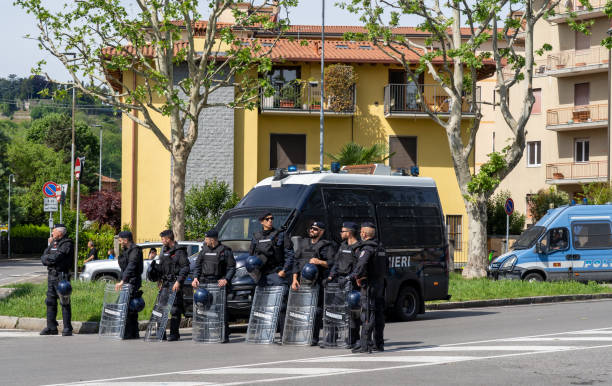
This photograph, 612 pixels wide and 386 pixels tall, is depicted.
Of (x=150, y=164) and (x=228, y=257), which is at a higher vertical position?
(x=150, y=164)

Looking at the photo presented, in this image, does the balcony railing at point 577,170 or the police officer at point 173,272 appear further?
the balcony railing at point 577,170

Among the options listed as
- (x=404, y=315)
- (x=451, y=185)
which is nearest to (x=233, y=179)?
(x=451, y=185)

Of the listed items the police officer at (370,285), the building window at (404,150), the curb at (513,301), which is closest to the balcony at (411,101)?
the building window at (404,150)

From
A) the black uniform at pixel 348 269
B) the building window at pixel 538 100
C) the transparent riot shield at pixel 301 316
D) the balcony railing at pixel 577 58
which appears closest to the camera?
the black uniform at pixel 348 269

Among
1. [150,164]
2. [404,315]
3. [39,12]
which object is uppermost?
[39,12]

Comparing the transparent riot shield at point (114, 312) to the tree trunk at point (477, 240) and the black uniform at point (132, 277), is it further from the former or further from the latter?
the tree trunk at point (477, 240)

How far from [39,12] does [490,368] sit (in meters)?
16.5

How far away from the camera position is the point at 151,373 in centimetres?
954

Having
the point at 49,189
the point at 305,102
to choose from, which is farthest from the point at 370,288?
the point at 305,102

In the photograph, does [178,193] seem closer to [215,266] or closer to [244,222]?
[244,222]

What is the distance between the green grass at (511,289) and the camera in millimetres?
20688

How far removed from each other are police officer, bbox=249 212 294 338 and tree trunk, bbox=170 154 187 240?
10.3 m

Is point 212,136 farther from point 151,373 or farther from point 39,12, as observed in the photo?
point 151,373

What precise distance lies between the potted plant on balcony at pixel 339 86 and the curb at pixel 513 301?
60.0ft
